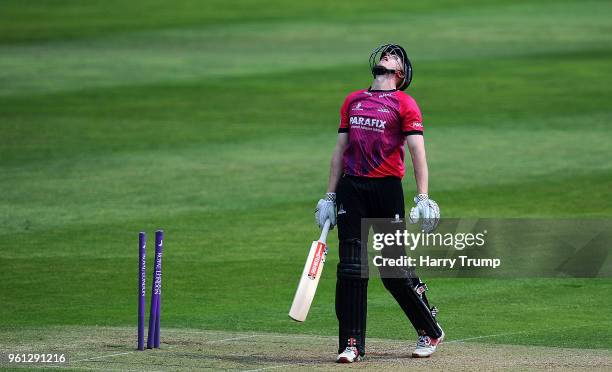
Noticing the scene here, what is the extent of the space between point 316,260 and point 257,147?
1247 centimetres

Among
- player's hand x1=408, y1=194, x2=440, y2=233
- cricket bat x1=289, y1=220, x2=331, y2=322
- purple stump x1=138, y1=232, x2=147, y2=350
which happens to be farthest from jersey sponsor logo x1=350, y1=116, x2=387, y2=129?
purple stump x1=138, y1=232, x2=147, y2=350

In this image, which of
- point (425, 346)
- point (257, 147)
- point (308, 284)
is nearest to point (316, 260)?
point (308, 284)

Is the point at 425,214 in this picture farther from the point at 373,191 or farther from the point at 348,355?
the point at 348,355

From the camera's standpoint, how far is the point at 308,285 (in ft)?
31.3

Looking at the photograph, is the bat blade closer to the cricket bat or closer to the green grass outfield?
the cricket bat

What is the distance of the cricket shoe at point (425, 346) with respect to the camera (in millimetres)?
9617

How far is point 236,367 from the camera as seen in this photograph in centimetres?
921

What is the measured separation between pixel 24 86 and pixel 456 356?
64.7ft

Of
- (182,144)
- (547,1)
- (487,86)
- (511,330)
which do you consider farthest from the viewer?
(547,1)

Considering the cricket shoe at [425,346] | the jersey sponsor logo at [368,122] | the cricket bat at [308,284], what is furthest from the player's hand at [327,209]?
the cricket shoe at [425,346]

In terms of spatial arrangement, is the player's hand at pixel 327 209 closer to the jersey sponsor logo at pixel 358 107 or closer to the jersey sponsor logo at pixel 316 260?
the jersey sponsor logo at pixel 316 260

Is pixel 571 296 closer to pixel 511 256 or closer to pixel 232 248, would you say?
pixel 511 256

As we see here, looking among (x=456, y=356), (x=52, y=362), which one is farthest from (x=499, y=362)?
(x=52, y=362)

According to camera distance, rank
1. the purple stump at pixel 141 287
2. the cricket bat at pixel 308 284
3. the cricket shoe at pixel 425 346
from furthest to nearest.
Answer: the purple stump at pixel 141 287 → the cricket shoe at pixel 425 346 → the cricket bat at pixel 308 284
